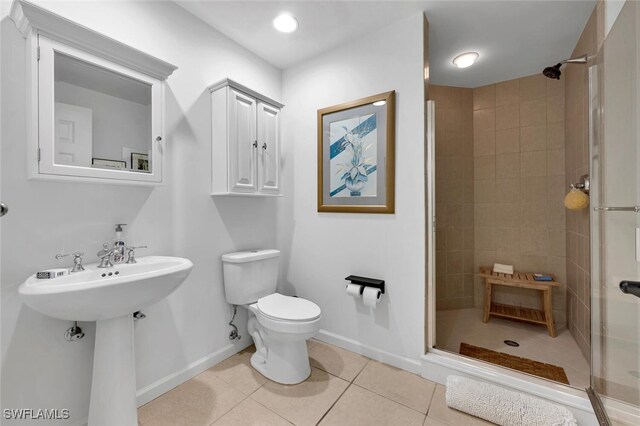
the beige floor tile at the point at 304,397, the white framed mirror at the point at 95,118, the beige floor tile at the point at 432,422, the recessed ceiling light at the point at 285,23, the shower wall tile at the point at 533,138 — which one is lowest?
the beige floor tile at the point at 432,422

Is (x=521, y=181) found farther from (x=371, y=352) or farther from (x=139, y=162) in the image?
(x=139, y=162)

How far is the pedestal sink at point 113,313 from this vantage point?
3.24 ft

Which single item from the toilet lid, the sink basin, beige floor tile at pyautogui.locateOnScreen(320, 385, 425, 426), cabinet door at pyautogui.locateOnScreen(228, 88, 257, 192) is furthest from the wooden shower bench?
the sink basin

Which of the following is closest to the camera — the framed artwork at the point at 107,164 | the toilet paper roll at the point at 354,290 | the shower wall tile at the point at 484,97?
the framed artwork at the point at 107,164

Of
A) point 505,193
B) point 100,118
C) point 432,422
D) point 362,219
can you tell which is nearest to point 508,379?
point 432,422

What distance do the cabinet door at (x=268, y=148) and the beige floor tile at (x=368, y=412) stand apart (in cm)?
147

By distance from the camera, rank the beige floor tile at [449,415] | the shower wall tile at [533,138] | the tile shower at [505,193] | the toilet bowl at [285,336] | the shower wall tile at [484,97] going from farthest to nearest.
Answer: the shower wall tile at [484,97]
the shower wall tile at [533,138]
the tile shower at [505,193]
the toilet bowl at [285,336]
the beige floor tile at [449,415]

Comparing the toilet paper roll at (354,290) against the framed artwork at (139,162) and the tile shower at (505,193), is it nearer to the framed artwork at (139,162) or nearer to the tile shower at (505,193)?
the tile shower at (505,193)

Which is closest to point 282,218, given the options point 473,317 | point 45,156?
point 45,156

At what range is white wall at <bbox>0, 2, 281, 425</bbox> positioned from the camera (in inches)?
44.6

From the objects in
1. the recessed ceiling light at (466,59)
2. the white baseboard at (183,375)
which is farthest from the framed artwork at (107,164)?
the recessed ceiling light at (466,59)

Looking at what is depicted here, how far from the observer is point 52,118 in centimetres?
115

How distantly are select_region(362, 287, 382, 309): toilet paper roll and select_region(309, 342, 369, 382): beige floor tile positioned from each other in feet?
1.47

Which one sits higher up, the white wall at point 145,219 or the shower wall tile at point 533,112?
the shower wall tile at point 533,112
